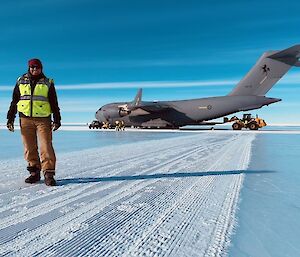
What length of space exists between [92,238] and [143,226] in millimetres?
544

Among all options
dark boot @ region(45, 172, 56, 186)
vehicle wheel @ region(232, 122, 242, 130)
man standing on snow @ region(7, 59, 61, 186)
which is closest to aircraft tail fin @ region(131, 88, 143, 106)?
vehicle wheel @ region(232, 122, 242, 130)

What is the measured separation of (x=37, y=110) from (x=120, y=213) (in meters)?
2.34

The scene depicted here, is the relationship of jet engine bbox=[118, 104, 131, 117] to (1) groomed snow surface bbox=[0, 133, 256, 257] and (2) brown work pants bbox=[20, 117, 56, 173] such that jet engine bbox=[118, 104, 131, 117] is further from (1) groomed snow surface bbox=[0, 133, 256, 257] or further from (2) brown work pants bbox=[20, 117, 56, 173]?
(2) brown work pants bbox=[20, 117, 56, 173]

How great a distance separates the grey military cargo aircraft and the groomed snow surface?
24.3 meters

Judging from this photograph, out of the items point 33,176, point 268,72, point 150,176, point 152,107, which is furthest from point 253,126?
point 33,176

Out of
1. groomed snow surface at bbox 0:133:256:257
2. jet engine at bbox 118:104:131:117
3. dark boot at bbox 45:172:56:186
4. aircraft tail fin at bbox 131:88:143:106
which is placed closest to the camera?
groomed snow surface at bbox 0:133:256:257

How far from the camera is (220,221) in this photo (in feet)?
9.99

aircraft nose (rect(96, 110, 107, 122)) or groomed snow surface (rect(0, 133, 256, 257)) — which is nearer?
groomed snow surface (rect(0, 133, 256, 257))

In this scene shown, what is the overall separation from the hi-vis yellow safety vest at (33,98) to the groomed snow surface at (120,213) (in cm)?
117

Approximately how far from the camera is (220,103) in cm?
2934

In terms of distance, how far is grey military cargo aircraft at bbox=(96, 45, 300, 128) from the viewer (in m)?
28.7

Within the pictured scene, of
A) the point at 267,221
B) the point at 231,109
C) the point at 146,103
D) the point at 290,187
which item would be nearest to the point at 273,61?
the point at 231,109

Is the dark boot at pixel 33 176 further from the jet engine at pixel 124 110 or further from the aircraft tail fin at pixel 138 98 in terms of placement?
the jet engine at pixel 124 110

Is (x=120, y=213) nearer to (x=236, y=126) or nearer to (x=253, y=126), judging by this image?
(x=253, y=126)
